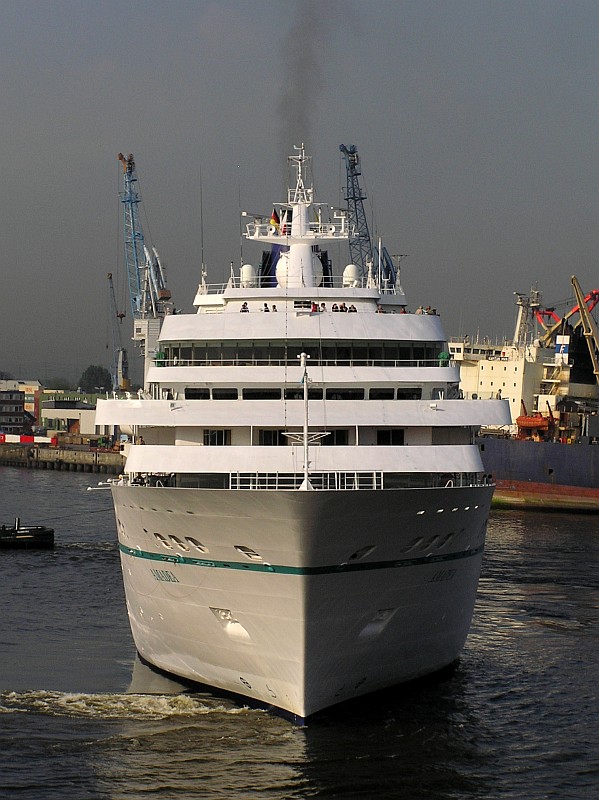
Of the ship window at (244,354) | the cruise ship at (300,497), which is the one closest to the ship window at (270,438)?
the cruise ship at (300,497)

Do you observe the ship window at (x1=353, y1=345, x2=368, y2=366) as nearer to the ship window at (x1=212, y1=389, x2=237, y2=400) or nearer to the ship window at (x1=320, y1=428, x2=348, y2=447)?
the ship window at (x1=320, y1=428, x2=348, y2=447)

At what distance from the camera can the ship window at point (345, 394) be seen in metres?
23.1

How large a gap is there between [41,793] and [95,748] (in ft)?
5.66

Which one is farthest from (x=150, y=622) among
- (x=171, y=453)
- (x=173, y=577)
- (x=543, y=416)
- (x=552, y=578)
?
(x=543, y=416)

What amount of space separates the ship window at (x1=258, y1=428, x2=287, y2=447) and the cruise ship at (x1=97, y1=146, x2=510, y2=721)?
0.08 feet

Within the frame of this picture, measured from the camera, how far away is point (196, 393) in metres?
23.6

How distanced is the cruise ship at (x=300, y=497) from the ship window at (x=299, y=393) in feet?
0.14

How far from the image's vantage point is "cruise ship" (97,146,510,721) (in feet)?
65.3

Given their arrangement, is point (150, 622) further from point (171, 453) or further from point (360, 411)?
point (360, 411)

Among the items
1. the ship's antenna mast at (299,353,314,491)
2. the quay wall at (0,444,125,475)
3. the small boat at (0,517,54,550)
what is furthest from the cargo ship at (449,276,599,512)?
the ship's antenna mast at (299,353,314,491)

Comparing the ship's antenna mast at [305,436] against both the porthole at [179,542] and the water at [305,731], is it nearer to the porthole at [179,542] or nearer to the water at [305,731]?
the porthole at [179,542]

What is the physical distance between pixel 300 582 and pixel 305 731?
2.65 metres

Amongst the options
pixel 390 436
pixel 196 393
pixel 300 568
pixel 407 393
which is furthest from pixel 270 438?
pixel 300 568

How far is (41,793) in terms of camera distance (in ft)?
59.7
